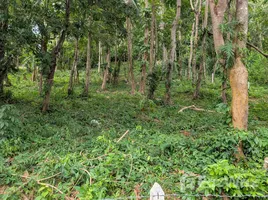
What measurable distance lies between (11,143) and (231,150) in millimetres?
4367

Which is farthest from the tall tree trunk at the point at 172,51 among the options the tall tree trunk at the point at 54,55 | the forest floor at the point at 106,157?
the tall tree trunk at the point at 54,55

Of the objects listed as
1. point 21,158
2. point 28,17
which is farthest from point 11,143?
point 28,17

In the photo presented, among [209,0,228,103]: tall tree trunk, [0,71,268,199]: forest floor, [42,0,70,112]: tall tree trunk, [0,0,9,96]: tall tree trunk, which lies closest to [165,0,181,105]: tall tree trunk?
[0,71,268,199]: forest floor

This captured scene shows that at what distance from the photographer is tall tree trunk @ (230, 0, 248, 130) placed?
14.0ft

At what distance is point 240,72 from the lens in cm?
426

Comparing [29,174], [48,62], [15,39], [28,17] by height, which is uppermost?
[28,17]

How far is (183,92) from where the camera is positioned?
13.4 metres

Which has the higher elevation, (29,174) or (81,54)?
(81,54)

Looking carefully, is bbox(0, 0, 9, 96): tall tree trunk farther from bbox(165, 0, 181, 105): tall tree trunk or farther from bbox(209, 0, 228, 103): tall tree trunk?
bbox(165, 0, 181, 105): tall tree trunk

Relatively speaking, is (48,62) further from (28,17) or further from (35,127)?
(35,127)

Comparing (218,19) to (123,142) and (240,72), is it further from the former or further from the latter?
(123,142)

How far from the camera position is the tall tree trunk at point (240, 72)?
4.27 meters

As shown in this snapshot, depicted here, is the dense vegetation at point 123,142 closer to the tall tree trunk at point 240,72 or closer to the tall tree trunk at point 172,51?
the tall tree trunk at point 240,72

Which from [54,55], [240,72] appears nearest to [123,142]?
[240,72]
